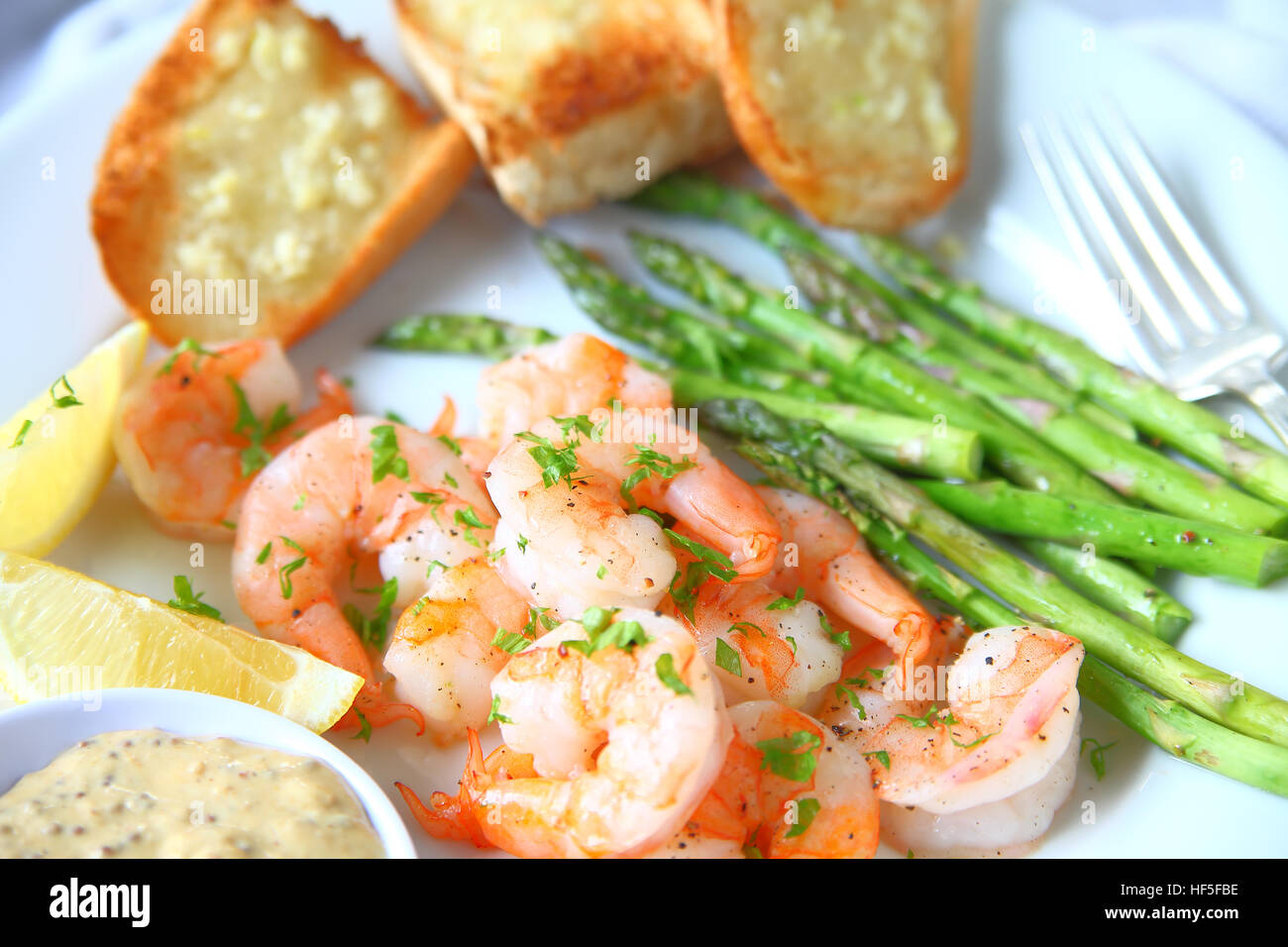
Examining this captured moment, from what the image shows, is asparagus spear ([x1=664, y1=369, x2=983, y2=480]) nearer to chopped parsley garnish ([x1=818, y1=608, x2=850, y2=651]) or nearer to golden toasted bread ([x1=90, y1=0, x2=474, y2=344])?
chopped parsley garnish ([x1=818, y1=608, x2=850, y2=651])

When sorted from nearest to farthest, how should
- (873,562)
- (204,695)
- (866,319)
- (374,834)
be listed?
(374,834)
(204,695)
(873,562)
(866,319)

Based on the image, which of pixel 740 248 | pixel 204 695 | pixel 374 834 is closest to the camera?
pixel 374 834

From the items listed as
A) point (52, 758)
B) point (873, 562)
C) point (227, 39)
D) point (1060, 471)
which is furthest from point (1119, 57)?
point (52, 758)

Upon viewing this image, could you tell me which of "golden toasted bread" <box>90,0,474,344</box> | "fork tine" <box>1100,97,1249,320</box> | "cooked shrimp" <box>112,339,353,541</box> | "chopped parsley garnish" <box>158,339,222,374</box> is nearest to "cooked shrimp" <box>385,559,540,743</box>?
"cooked shrimp" <box>112,339,353,541</box>

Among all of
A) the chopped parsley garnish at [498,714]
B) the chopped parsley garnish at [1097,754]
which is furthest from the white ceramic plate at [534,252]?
the chopped parsley garnish at [498,714]

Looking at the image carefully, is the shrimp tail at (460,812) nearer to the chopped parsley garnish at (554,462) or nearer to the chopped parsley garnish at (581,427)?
the chopped parsley garnish at (554,462)
